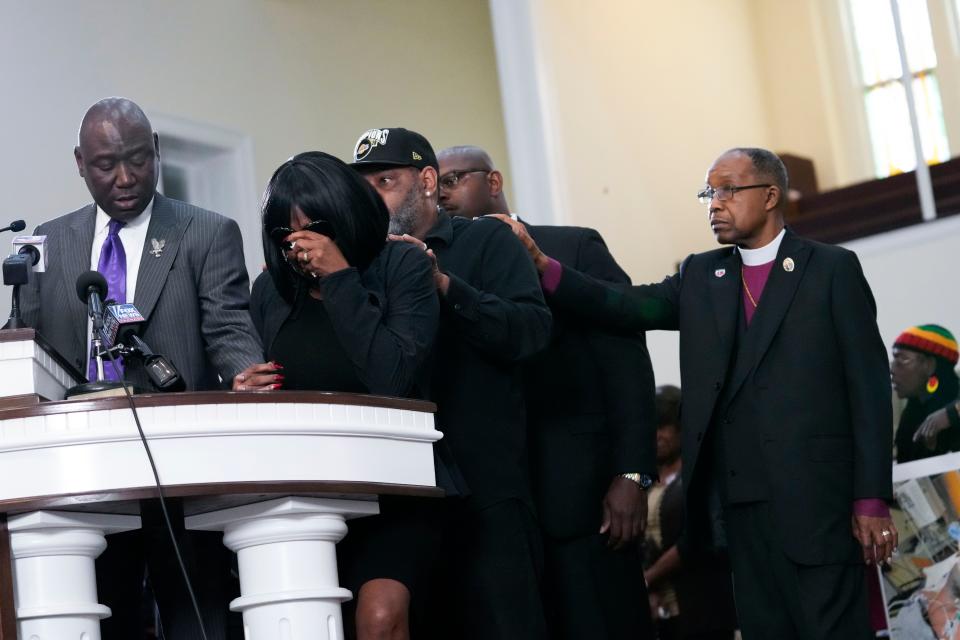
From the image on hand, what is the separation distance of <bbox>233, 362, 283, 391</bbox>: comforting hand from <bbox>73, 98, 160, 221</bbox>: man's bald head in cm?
70

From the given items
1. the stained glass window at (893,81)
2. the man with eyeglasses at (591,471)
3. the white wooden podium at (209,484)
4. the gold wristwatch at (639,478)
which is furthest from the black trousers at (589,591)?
the stained glass window at (893,81)

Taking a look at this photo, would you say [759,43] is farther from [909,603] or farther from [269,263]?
[269,263]

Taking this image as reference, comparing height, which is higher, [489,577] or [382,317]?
[382,317]

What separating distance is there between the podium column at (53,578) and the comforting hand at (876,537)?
6.18ft

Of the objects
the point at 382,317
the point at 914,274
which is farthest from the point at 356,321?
the point at 914,274

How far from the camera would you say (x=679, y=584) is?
4938mm

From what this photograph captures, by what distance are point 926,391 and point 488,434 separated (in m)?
3.12

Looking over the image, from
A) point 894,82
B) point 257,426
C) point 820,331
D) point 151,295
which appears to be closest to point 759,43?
point 894,82

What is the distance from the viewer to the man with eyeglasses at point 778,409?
11.5ft

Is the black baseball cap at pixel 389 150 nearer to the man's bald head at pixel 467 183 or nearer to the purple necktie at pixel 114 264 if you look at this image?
the purple necktie at pixel 114 264

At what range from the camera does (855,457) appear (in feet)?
11.7

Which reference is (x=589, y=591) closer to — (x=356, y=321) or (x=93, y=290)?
(x=356, y=321)

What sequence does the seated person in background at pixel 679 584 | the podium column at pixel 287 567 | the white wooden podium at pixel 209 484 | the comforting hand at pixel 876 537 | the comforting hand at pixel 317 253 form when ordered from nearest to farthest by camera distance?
the white wooden podium at pixel 209 484 → the podium column at pixel 287 567 → the comforting hand at pixel 317 253 → the comforting hand at pixel 876 537 → the seated person in background at pixel 679 584

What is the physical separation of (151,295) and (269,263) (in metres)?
0.45
